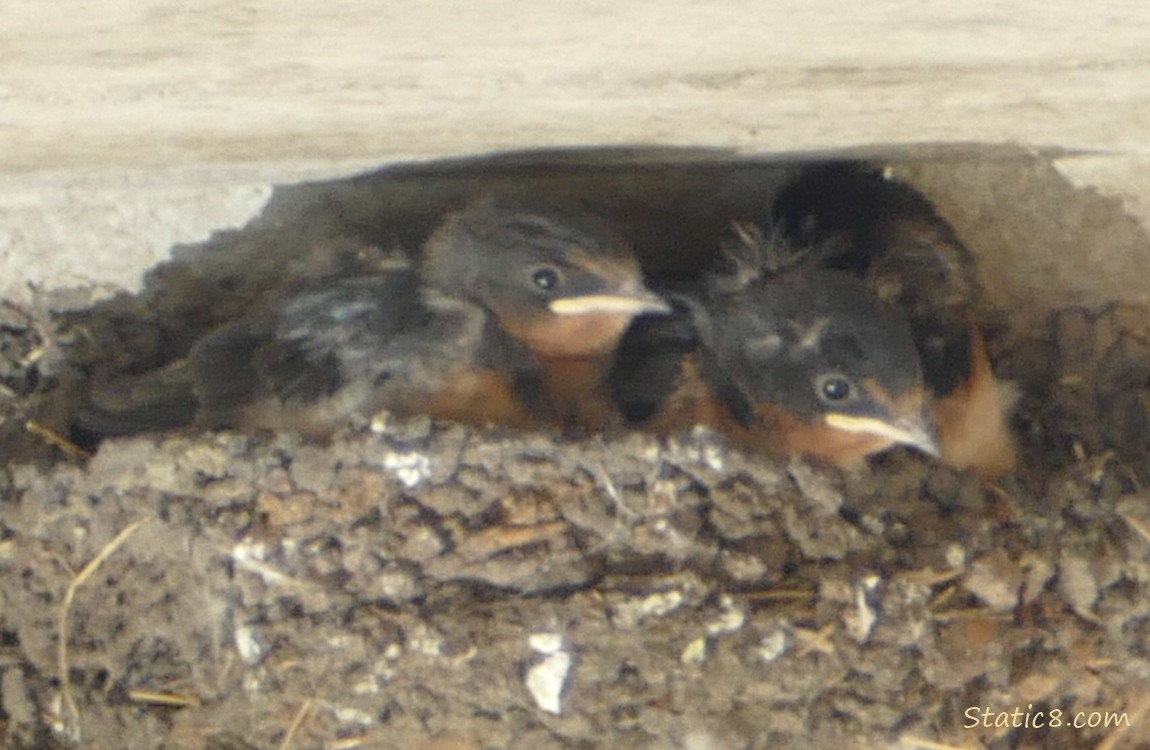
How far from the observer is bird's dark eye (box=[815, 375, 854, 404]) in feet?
12.2

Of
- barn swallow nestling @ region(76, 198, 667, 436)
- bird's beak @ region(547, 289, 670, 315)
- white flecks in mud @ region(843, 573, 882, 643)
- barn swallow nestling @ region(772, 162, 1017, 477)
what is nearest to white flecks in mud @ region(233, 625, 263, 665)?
barn swallow nestling @ region(76, 198, 667, 436)

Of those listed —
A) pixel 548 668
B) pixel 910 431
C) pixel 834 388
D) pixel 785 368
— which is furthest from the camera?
pixel 785 368

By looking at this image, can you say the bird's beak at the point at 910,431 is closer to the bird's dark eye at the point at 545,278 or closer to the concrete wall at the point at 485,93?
the concrete wall at the point at 485,93

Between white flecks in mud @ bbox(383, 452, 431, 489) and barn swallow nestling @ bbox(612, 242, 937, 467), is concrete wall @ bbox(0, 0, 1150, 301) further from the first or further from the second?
white flecks in mud @ bbox(383, 452, 431, 489)

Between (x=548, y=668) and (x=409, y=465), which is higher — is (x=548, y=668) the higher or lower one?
the lower one

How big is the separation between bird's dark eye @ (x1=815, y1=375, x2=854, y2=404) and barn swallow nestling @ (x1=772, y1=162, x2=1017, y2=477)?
9.9 inches

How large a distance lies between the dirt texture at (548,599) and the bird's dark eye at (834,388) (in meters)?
A: 0.17

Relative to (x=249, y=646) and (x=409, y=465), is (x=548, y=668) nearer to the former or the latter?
(x=409, y=465)

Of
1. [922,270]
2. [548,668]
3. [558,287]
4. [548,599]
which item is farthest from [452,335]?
[922,270]

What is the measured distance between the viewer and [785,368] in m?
Result: 3.84

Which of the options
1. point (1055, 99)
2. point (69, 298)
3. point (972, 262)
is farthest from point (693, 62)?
point (69, 298)

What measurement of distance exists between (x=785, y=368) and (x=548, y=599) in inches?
30.9

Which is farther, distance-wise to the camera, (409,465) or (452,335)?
(452,335)

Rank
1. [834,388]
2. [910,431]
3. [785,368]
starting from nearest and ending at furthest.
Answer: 1. [910,431]
2. [834,388]
3. [785,368]
